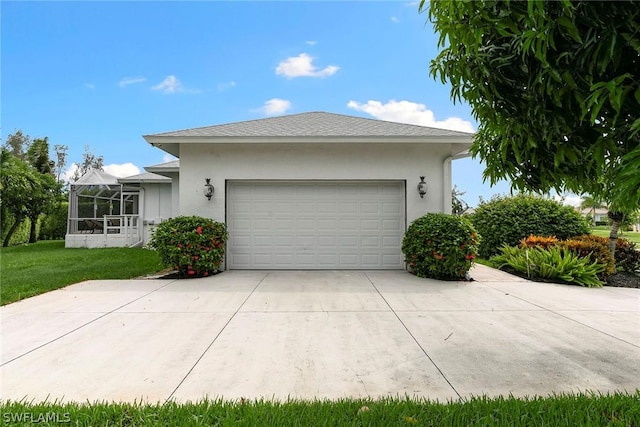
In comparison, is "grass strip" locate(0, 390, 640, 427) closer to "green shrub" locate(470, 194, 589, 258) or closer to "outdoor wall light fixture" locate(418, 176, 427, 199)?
"outdoor wall light fixture" locate(418, 176, 427, 199)

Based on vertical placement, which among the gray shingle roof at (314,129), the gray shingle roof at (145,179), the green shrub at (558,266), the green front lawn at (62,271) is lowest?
the green front lawn at (62,271)

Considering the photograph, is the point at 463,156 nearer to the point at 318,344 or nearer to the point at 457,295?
the point at 457,295

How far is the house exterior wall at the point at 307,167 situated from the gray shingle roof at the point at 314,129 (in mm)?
363

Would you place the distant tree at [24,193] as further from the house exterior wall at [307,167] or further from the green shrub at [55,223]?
the house exterior wall at [307,167]

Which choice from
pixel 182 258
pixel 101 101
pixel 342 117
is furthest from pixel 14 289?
pixel 101 101

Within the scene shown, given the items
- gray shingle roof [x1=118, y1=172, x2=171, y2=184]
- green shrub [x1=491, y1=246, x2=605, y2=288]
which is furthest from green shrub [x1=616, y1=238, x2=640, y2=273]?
gray shingle roof [x1=118, y1=172, x2=171, y2=184]

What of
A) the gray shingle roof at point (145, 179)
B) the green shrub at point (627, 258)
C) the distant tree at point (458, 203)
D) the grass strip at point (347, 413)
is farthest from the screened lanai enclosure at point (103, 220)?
the green shrub at point (627, 258)

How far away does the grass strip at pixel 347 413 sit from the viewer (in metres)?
2.25

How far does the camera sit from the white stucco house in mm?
8500

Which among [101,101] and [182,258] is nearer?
[182,258]

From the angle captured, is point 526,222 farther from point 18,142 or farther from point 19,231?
point 18,142

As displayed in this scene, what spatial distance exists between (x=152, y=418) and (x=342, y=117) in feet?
32.8

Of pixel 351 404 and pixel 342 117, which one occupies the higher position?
pixel 342 117

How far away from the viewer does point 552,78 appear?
6.32 ft
